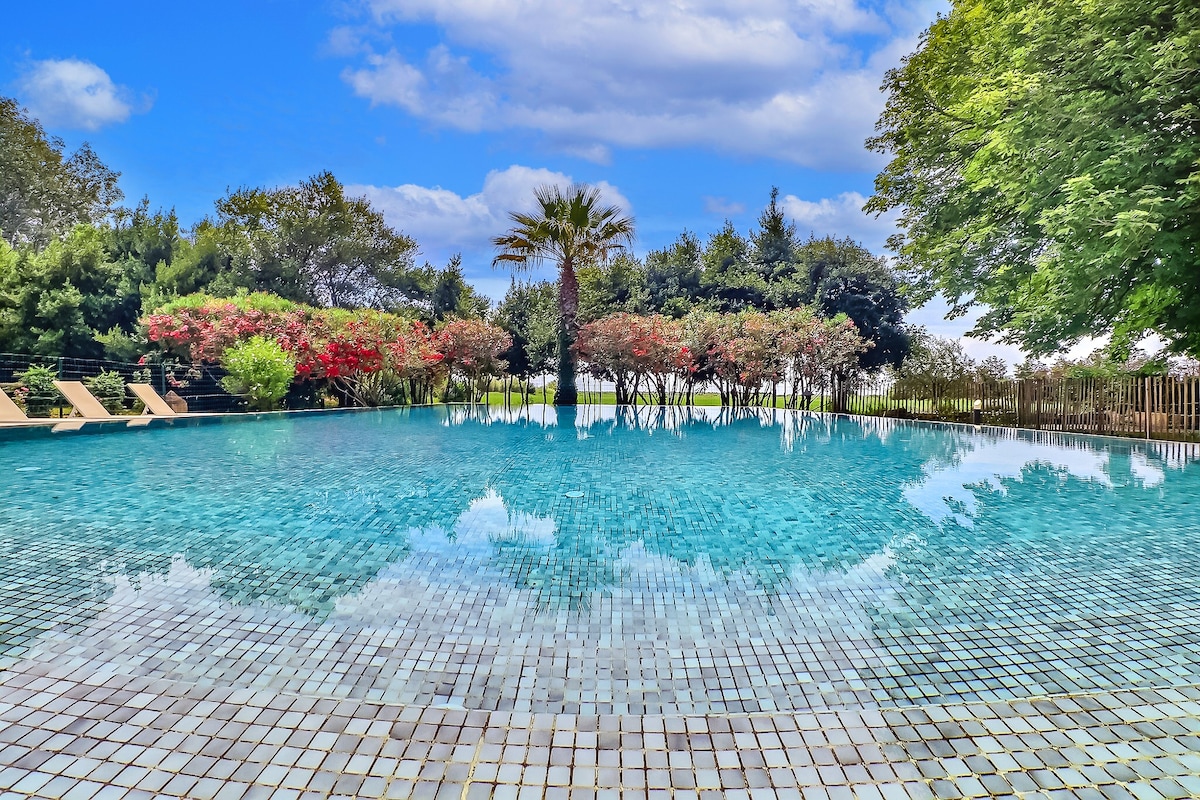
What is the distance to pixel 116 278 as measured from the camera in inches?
910

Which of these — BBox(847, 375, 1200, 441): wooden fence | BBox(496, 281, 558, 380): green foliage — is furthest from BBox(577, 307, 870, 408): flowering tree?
BBox(496, 281, 558, 380): green foliage

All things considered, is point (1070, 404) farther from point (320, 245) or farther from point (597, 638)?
point (320, 245)

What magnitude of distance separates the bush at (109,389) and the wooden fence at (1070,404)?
63.7 feet

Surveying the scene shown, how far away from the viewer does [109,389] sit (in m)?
14.9

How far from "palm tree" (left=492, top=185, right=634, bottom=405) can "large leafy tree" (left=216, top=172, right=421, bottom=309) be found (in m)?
11.8

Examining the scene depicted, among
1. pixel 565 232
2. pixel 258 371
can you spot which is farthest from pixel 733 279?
pixel 258 371

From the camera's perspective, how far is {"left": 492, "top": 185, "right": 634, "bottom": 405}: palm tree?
2217cm

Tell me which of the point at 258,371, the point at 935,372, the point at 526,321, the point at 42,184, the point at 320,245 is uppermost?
the point at 42,184

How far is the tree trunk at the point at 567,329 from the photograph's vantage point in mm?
23312

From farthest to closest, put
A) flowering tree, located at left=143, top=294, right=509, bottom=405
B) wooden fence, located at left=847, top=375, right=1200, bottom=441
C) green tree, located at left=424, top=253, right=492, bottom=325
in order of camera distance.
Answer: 1. green tree, located at left=424, top=253, right=492, bottom=325
2. flowering tree, located at left=143, top=294, right=509, bottom=405
3. wooden fence, located at left=847, top=375, right=1200, bottom=441

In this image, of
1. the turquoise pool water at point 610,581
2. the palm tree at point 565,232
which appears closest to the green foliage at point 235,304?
the palm tree at point 565,232

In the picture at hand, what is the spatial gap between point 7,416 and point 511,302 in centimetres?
2132

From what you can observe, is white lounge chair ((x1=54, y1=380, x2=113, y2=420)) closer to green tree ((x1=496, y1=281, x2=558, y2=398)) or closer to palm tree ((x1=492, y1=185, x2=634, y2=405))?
palm tree ((x1=492, y1=185, x2=634, y2=405))

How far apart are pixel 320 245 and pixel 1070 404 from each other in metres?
29.4
